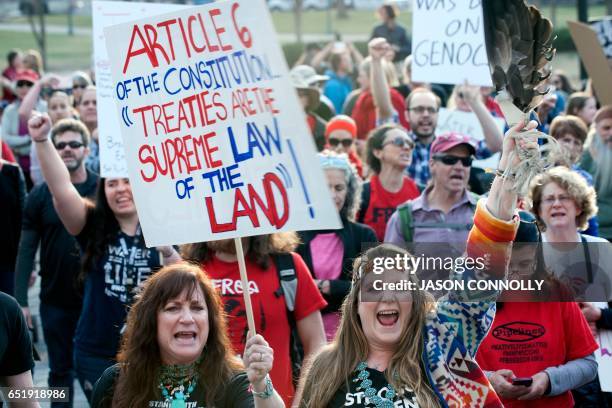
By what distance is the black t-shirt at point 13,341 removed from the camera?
16.3 feet

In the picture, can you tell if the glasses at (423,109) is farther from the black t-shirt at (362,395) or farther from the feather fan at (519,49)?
the feather fan at (519,49)

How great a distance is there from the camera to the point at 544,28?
3.94m

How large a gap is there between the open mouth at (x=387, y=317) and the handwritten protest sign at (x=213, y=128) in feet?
1.46

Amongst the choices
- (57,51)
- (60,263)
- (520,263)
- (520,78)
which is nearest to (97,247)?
(60,263)

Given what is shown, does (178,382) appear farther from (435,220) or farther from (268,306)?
(435,220)

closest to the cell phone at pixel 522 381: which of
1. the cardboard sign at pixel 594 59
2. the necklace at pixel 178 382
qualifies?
the necklace at pixel 178 382

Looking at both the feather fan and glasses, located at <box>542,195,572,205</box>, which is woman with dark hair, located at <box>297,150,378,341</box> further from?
the feather fan

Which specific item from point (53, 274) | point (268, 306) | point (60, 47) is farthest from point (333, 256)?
point (60, 47)

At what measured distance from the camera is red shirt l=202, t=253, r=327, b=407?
5.85 metres

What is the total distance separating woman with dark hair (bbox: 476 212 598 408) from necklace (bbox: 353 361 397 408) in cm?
150

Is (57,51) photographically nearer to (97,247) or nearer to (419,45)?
(419,45)

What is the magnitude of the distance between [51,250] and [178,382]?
11.1 ft

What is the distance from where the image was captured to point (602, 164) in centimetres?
875

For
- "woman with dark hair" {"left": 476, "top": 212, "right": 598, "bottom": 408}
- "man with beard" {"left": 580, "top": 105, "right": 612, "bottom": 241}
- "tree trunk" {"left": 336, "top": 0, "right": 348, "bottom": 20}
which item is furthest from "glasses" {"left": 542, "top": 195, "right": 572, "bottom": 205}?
"tree trunk" {"left": 336, "top": 0, "right": 348, "bottom": 20}
